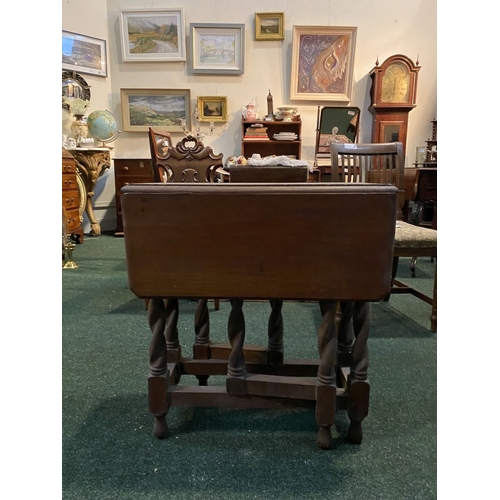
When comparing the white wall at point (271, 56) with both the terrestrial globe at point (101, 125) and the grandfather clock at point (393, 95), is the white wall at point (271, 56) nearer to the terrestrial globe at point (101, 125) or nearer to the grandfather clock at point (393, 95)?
the grandfather clock at point (393, 95)

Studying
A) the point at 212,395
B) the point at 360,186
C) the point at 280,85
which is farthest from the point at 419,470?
the point at 280,85

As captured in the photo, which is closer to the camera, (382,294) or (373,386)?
(382,294)

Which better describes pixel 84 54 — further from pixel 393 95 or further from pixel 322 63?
pixel 393 95

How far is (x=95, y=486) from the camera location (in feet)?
3.22

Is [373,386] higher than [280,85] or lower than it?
lower

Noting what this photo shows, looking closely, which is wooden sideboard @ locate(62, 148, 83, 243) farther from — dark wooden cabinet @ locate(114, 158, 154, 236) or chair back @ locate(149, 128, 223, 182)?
chair back @ locate(149, 128, 223, 182)

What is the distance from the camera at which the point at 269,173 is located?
7.13 ft

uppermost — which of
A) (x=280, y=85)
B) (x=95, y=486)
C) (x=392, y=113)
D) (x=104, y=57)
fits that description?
(x=104, y=57)

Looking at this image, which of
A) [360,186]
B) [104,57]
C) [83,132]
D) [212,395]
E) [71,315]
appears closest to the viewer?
[360,186]

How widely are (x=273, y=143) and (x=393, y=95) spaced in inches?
58.2

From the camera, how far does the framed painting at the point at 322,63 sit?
4.39 meters

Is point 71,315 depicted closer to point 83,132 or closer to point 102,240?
point 102,240

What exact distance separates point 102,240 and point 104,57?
2246mm

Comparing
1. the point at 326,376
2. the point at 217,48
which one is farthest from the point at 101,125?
the point at 326,376
